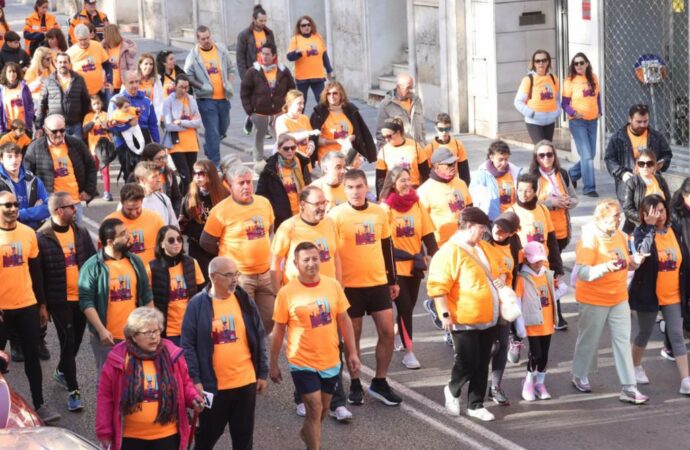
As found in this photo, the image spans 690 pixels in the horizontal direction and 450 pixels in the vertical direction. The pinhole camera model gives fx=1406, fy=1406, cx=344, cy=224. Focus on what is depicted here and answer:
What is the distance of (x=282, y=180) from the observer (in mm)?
13109

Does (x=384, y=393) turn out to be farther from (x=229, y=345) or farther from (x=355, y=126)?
(x=355, y=126)

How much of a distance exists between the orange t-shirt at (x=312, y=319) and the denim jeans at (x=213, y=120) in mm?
9817

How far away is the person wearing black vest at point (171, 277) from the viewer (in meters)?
10.4

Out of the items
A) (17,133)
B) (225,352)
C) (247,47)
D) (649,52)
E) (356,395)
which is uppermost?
(247,47)

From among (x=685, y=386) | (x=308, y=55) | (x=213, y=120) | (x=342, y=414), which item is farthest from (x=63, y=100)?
(x=685, y=386)

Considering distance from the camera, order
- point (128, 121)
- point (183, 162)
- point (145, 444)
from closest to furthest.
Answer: point (145, 444), point (128, 121), point (183, 162)

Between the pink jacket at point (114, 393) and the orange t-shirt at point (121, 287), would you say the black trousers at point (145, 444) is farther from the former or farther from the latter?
the orange t-shirt at point (121, 287)

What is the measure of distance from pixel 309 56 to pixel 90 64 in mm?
3546

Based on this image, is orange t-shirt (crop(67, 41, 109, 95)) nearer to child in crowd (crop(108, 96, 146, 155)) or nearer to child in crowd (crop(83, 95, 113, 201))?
child in crowd (crop(83, 95, 113, 201))

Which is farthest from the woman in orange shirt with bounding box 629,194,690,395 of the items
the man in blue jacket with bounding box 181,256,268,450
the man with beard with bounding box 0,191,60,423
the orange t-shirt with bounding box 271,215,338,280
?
the man with beard with bounding box 0,191,60,423

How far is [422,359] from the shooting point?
12.3 meters

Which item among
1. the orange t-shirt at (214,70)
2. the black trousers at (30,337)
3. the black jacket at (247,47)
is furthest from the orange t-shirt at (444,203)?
the black jacket at (247,47)

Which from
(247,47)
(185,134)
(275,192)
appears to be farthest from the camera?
(247,47)

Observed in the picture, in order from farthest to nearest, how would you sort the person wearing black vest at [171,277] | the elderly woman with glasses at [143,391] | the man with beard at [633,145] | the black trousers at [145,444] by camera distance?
the man with beard at [633,145] < the person wearing black vest at [171,277] < the black trousers at [145,444] < the elderly woman with glasses at [143,391]
